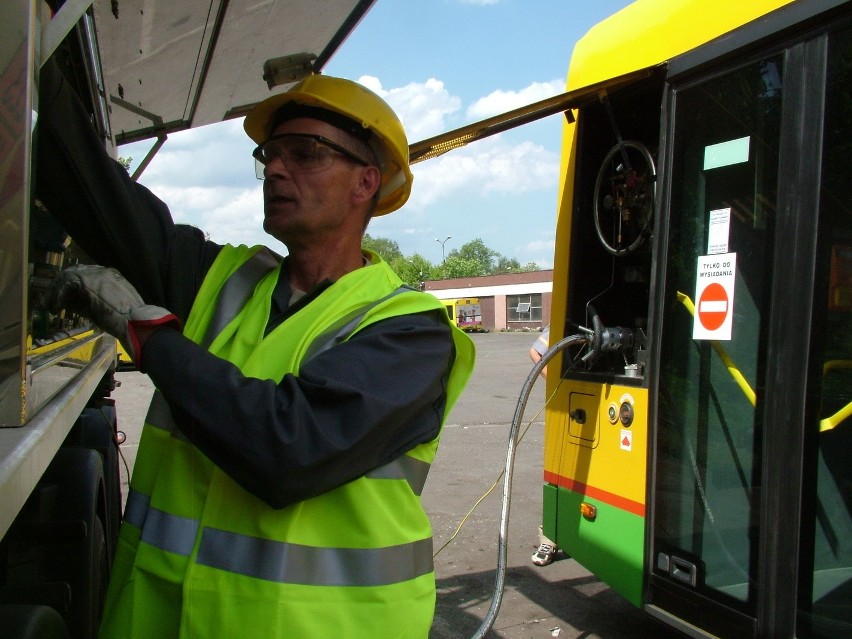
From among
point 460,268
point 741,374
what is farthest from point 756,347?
point 460,268

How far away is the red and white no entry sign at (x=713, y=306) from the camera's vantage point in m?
3.04

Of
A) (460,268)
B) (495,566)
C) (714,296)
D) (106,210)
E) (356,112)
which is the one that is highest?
(460,268)

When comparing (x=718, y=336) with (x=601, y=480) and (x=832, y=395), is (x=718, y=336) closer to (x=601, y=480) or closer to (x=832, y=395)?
(x=832, y=395)

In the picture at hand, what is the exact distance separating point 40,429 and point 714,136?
272cm

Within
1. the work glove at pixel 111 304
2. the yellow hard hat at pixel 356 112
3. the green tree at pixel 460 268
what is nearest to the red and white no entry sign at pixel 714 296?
the yellow hard hat at pixel 356 112

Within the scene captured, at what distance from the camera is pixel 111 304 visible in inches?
58.0

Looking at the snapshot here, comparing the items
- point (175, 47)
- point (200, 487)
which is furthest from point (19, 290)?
point (175, 47)

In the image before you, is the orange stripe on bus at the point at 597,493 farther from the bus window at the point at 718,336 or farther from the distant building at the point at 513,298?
the distant building at the point at 513,298

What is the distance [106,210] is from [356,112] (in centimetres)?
58

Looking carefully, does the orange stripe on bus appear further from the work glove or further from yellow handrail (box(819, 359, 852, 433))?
the work glove

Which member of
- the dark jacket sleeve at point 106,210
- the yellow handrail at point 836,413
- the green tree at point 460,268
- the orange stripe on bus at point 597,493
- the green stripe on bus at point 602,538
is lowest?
the green stripe on bus at point 602,538

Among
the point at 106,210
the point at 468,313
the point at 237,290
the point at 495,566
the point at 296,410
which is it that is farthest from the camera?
the point at 468,313

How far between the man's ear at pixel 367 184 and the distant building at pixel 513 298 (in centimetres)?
5061

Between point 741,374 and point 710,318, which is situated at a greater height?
point 710,318
